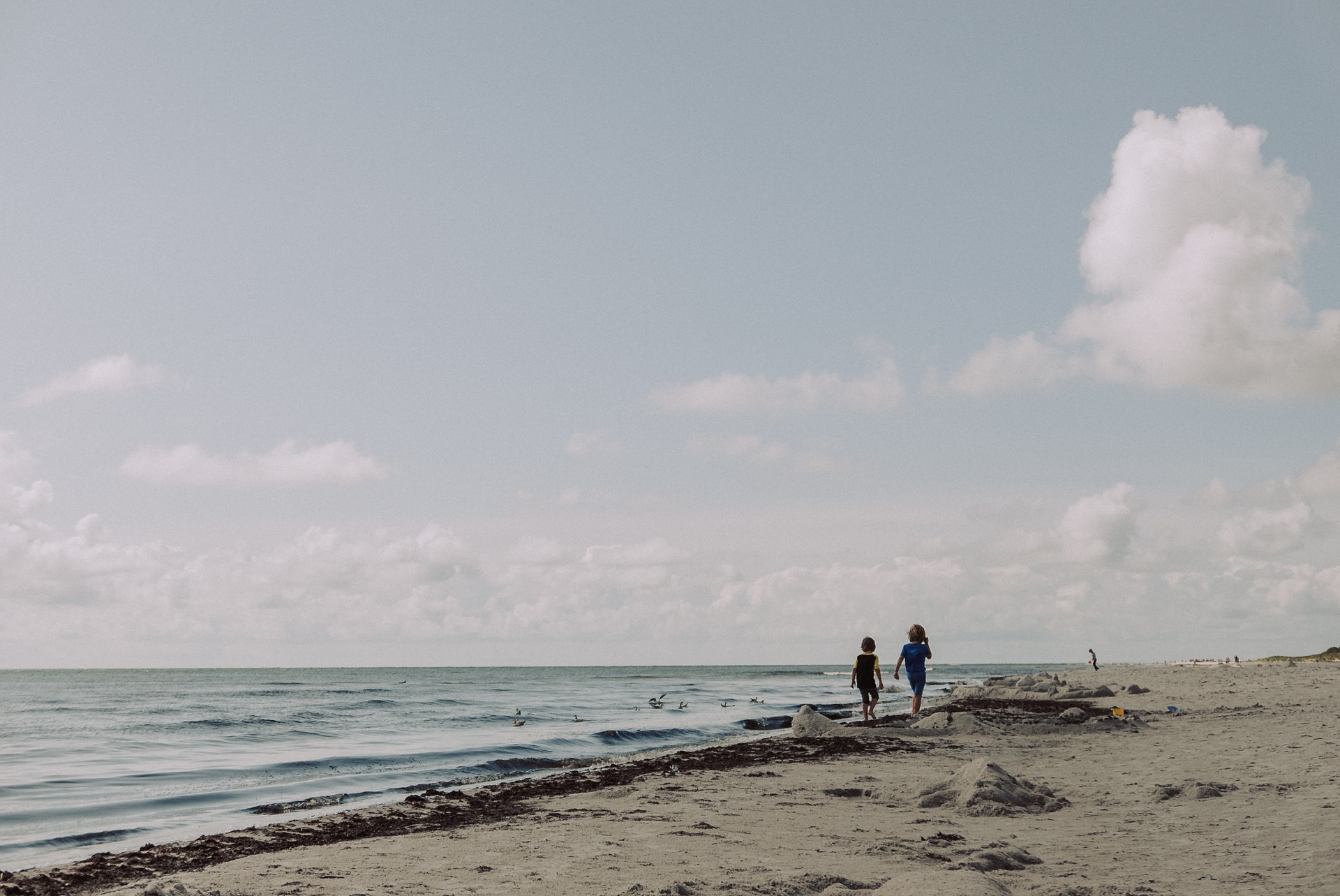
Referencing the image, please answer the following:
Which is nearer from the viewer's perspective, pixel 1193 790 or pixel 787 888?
pixel 787 888

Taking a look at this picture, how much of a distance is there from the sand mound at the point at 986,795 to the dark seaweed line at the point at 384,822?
4457mm

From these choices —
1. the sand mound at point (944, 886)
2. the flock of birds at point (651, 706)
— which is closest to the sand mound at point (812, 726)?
the flock of birds at point (651, 706)

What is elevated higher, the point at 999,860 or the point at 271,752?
the point at 999,860

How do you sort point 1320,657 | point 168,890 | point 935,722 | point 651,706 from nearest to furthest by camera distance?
1. point 168,890
2. point 935,722
3. point 651,706
4. point 1320,657

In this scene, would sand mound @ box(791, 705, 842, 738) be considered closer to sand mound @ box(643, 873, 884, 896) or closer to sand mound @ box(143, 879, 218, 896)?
sand mound @ box(643, 873, 884, 896)

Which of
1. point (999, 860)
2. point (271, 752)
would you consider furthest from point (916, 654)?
point (271, 752)

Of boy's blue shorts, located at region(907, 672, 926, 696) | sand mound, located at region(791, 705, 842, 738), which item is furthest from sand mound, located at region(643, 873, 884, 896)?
boy's blue shorts, located at region(907, 672, 926, 696)

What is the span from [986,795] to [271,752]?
17083 mm

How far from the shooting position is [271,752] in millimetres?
20000

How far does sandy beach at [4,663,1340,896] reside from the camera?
6.13m

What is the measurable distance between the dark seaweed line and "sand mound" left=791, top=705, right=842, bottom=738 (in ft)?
7.92

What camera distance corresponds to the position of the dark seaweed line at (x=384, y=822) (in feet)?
25.1

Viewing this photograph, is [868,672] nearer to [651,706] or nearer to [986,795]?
[986,795]

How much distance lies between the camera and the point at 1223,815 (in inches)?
312
